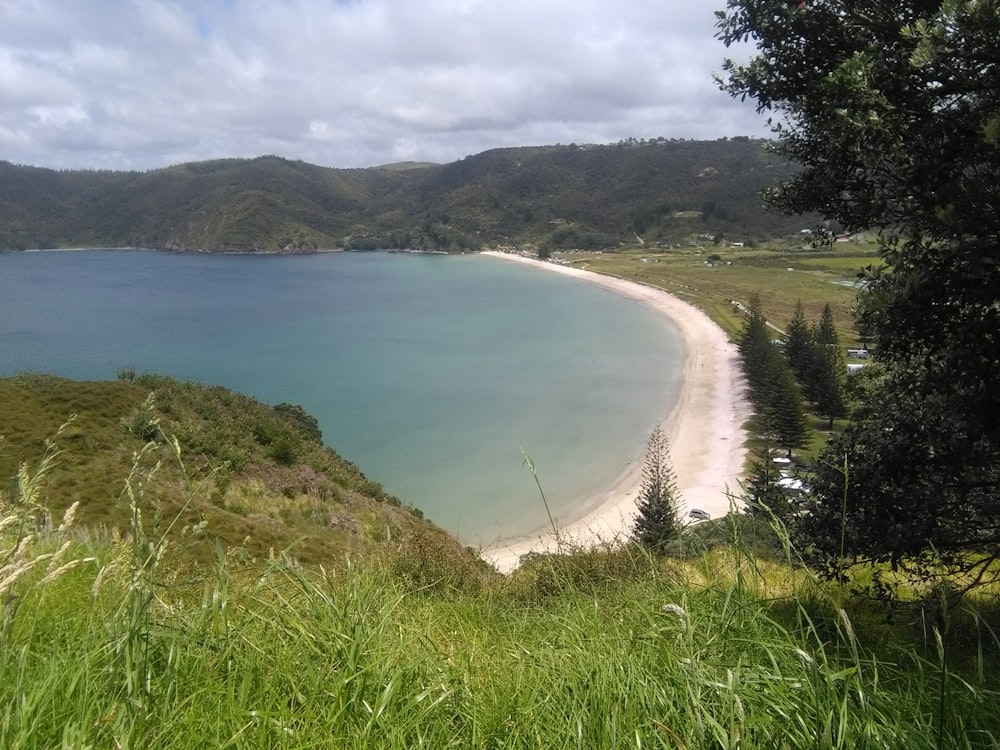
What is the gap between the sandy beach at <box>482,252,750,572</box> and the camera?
57.4ft

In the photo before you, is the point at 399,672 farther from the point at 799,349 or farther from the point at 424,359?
the point at 424,359

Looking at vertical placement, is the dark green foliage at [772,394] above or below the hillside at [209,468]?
below

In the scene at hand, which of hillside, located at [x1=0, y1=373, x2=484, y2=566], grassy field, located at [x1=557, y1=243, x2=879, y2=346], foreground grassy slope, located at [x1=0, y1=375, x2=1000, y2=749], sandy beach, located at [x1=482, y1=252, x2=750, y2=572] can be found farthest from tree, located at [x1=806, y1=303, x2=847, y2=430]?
foreground grassy slope, located at [x1=0, y1=375, x2=1000, y2=749]

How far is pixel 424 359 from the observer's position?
155 ft

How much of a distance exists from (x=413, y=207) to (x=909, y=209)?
597ft

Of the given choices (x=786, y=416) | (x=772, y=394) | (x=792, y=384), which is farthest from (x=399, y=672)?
(x=772, y=394)

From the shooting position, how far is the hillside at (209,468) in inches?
381

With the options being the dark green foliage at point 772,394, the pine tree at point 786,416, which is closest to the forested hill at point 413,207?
the dark green foliage at point 772,394

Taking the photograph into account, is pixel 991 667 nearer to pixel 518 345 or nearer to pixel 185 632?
pixel 185 632

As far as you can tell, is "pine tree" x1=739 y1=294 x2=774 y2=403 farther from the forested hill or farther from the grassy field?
the forested hill

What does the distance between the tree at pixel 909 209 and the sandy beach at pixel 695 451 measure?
10.4 feet

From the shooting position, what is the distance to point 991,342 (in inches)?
130

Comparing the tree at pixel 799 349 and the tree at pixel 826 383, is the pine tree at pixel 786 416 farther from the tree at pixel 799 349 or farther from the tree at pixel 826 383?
the tree at pixel 799 349

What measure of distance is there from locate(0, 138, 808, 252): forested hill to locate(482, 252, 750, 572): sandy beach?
80.1m
